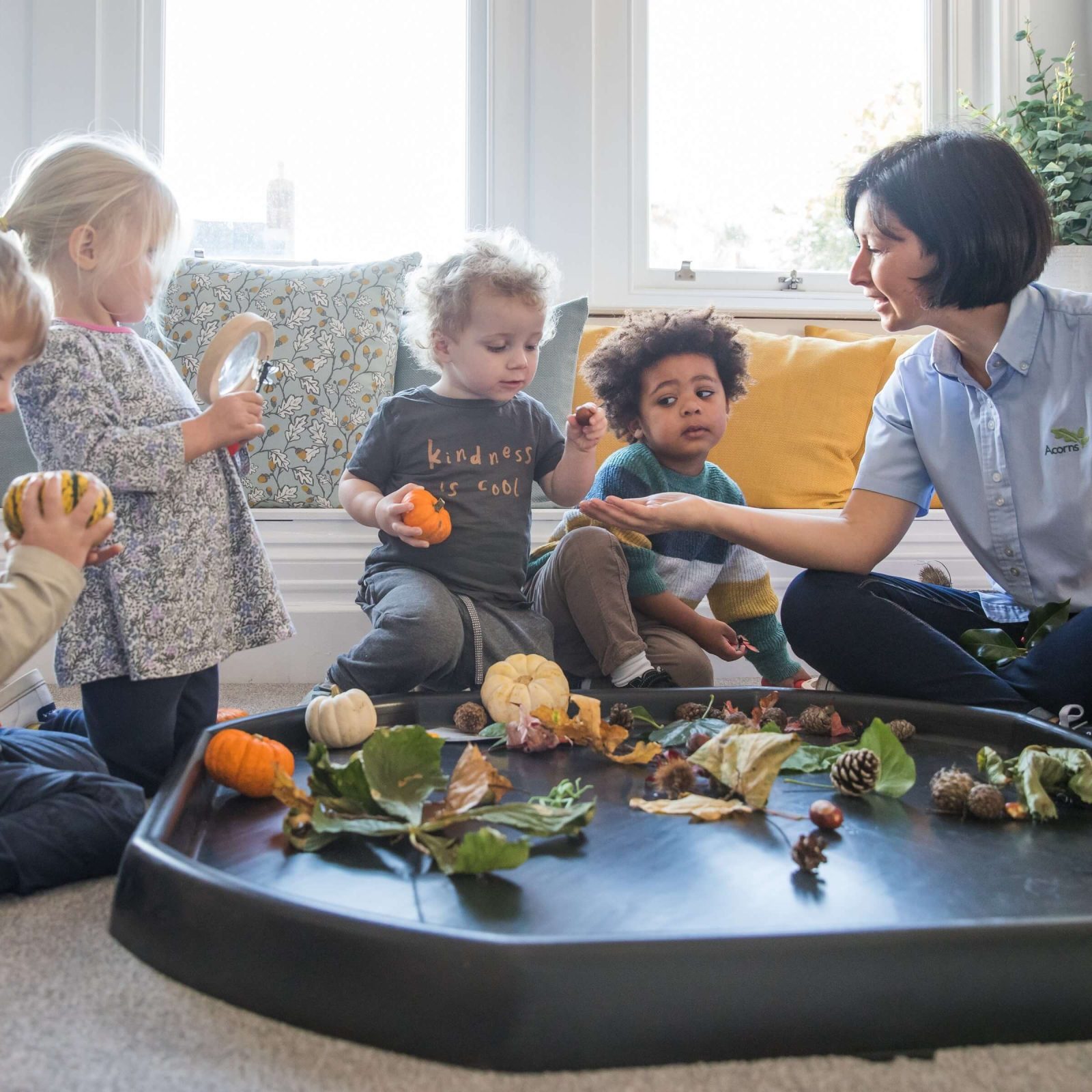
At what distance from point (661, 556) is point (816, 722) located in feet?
1.73

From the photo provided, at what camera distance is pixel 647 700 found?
51.2 inches

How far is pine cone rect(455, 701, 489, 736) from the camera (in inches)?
48.4

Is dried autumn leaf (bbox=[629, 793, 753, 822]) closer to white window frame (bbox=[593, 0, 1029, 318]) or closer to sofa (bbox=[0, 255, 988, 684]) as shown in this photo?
sofa (bbox=[0, 255, 988, 684])

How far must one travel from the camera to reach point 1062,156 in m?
2.61

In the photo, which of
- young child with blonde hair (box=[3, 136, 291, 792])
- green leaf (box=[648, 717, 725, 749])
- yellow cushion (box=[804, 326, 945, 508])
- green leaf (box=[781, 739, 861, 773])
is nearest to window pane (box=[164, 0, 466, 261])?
yellow cushion (box=[804, 326, 945, 508])

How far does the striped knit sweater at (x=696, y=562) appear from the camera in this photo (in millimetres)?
1656

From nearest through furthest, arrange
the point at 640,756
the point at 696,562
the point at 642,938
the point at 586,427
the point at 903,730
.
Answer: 1. the point at 642,938
2. the point at 640,756
3. the point at 903,730
4. the point at 586,427
5. the point at 696,562

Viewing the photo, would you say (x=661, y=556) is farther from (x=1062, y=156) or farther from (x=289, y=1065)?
(x=1062, y=156)

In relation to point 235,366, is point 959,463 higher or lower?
lower

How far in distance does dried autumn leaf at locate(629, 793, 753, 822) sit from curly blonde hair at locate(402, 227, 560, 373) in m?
0.84

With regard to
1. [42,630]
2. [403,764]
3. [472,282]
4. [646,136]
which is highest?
[646,136]

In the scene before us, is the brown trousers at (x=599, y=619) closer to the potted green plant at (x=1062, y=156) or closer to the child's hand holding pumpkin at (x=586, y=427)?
the child's hand holding pumpkin at (x=586, y=427)

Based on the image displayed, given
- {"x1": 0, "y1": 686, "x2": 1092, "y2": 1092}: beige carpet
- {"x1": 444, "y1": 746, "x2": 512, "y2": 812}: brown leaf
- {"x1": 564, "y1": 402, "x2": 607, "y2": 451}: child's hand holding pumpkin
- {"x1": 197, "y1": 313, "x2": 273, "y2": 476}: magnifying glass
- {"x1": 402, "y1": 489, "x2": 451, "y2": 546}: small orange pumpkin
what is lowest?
{"x1": 0, "y1": 686, "x2": 1092, "y2": 1092}: beige carpet

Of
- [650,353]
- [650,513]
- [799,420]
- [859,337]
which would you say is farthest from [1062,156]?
[650,513]
